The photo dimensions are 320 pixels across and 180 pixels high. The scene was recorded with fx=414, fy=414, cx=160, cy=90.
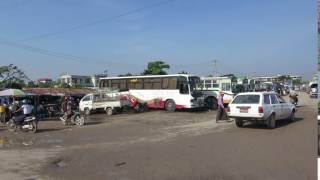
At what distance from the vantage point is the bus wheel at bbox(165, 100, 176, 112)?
31078 mm

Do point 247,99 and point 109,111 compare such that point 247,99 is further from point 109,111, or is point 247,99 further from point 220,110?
point 109,111

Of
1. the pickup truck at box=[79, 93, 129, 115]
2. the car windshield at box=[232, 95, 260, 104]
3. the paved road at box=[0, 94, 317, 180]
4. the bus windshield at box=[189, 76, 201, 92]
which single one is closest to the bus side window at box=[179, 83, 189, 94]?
the bus windshield at box=[189, 76, 201, 92]

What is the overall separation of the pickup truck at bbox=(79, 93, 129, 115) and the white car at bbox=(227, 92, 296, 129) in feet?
45.6

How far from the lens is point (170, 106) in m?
31.3

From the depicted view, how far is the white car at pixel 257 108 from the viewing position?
690 inches

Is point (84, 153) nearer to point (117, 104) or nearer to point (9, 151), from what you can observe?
point (9, 151)

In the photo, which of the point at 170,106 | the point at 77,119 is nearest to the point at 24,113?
the point at 77,119

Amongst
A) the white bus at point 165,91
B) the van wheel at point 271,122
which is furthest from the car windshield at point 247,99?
the white bus at point 165,91

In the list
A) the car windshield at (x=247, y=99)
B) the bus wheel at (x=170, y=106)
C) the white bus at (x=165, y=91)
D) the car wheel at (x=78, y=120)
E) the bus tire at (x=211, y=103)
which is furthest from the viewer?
the bus tire at (x=211, y=103)

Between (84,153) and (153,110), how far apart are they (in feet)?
66.7

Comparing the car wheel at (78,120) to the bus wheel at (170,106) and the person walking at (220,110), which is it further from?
the bus wheel at (170,106)

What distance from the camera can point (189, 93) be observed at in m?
30.3

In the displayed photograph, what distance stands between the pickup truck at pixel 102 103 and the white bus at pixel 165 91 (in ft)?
5.00

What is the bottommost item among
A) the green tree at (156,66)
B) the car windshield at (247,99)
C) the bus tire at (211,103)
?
the bus tire at (211,103)
